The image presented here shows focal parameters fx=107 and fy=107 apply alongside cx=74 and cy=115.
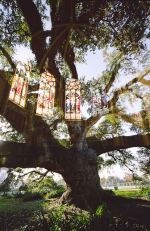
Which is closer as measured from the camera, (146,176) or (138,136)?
(138,136)

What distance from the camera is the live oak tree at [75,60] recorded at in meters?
2.33

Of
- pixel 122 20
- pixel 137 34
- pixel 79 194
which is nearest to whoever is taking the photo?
pixel 122 20

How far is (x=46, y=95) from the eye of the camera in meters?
5.48

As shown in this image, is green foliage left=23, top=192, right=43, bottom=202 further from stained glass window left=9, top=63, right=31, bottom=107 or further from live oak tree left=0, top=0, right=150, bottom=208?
stained glass window left=9, top=63, right=31, bottom=107

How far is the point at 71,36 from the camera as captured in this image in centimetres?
368

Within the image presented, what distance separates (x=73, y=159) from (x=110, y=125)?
362 cm

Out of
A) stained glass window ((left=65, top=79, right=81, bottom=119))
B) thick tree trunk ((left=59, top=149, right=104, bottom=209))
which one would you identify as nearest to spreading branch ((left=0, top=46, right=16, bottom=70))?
stained glass window ((left=65, top=79, right=81, bottom=119))

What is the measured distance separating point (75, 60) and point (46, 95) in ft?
7.16

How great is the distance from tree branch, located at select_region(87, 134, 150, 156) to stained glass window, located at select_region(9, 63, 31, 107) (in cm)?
415

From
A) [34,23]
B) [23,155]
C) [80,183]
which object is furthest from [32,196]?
[34,23]

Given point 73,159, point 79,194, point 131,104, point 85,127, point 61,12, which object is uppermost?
point 61,12

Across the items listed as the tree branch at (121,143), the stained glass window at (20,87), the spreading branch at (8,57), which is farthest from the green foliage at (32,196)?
the spreading branch at (8,57)

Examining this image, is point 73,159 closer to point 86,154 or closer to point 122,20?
point 86,154

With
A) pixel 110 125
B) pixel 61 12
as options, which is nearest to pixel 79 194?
pixel 110 125
